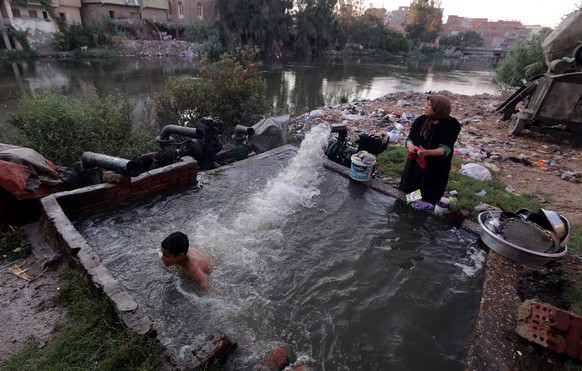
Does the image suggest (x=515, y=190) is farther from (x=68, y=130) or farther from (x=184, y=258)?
(x=68, y=130)

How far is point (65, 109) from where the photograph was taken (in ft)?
16.2

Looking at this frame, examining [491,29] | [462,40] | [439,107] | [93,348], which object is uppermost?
[491,29]

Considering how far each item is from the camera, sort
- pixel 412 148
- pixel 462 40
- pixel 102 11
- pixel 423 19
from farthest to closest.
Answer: pixel 462 40 → pixel 423 19 → pixel 102 11 → pixel 412 148

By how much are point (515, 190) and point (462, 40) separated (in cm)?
7613

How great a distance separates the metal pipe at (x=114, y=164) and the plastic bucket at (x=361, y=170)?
3.04 m

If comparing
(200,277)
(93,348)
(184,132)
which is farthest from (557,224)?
(184,132)

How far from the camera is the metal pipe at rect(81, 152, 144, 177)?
11.1 feet

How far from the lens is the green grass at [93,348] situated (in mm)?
1871

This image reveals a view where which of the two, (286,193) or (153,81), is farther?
(153,81)

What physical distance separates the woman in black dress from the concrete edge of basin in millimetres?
407

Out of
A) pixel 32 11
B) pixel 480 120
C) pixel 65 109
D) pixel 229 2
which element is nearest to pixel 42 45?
pixel 32 11

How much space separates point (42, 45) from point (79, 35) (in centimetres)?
313

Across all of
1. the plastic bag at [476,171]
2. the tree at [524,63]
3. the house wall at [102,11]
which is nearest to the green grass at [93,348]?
the plastic bag at [476,171]

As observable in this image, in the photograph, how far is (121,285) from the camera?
7.50 feet
